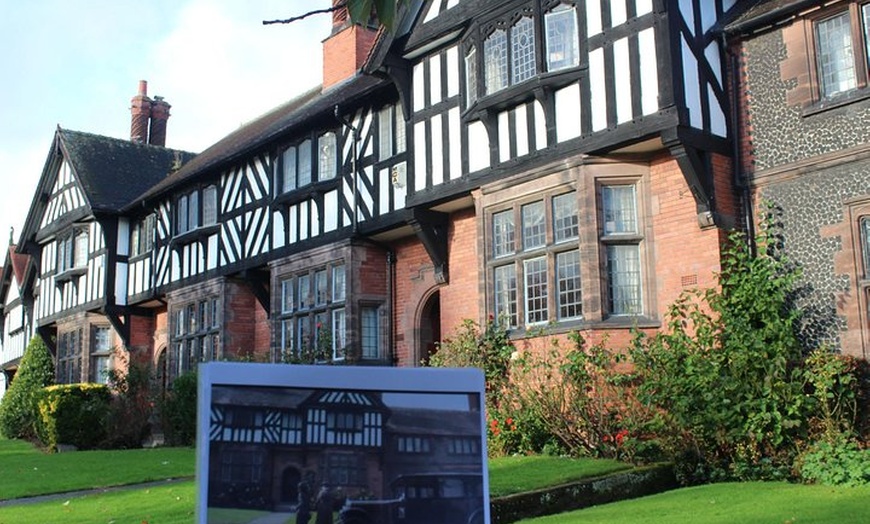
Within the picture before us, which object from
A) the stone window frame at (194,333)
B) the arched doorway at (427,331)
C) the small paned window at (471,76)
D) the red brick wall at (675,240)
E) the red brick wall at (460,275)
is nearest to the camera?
the red brick wall at (675,240)

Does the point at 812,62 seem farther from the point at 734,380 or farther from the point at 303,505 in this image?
the point at 303,505

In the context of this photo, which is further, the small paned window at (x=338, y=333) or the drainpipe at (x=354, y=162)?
the small paned window at (x=338, y=333)

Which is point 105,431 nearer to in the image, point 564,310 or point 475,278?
point 475,278

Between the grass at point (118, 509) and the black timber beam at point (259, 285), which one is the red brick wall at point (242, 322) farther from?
the grass at point (118, 509)

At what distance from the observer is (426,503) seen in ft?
12.9

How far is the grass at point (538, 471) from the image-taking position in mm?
9234

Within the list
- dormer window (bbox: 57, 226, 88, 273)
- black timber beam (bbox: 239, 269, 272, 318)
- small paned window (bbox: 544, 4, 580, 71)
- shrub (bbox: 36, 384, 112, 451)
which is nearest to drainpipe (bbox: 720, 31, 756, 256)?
small paned window (bbox: 544, 4, 580, 71)

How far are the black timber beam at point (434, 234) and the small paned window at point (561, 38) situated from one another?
12.1 ft

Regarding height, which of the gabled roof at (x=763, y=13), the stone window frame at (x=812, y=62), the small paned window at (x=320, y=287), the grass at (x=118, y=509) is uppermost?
the gabled roof at (x=763, y=13)

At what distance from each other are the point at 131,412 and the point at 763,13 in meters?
16.8

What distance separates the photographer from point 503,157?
13945mm

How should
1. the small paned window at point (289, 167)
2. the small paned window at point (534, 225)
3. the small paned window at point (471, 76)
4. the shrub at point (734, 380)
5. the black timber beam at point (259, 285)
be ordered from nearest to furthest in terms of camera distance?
the shrub at point (734, 380) < the small paned window at point (534, 225) < the small paned window at point (471, 76) < the small paned window at point (289, 167) < the black timber beam at point (259, 285)

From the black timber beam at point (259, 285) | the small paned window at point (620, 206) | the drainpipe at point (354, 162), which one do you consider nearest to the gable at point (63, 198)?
the black timber beam at point (259, 285)

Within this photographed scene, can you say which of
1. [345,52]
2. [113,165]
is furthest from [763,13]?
[113,165]
